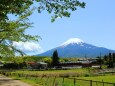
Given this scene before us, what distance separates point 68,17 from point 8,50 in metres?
23.8

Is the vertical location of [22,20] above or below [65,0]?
above

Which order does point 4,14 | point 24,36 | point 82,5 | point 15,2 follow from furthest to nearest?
point 24,36 → point 4,14 → point 15,2 → point 82,5

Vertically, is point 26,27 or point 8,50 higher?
point 26,27

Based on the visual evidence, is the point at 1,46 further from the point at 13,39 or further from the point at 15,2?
the point at 15,2

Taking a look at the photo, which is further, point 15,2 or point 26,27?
point 26,27

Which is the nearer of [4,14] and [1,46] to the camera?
[4,14]

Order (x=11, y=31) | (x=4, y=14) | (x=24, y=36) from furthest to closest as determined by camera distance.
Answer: (x=24, y=36)
(x=11, y=31)
(x=4, y=14)

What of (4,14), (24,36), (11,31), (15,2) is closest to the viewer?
(15,2)

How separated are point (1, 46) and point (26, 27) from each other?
13.5 feet

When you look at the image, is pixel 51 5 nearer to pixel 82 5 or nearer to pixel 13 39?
pixel 82 5

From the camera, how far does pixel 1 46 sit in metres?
34.4

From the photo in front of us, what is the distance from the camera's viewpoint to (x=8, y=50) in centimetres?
3516

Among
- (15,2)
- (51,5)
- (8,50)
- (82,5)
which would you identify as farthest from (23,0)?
(8,50)

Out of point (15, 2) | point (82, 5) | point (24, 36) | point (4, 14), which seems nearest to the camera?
point (82, 5)
